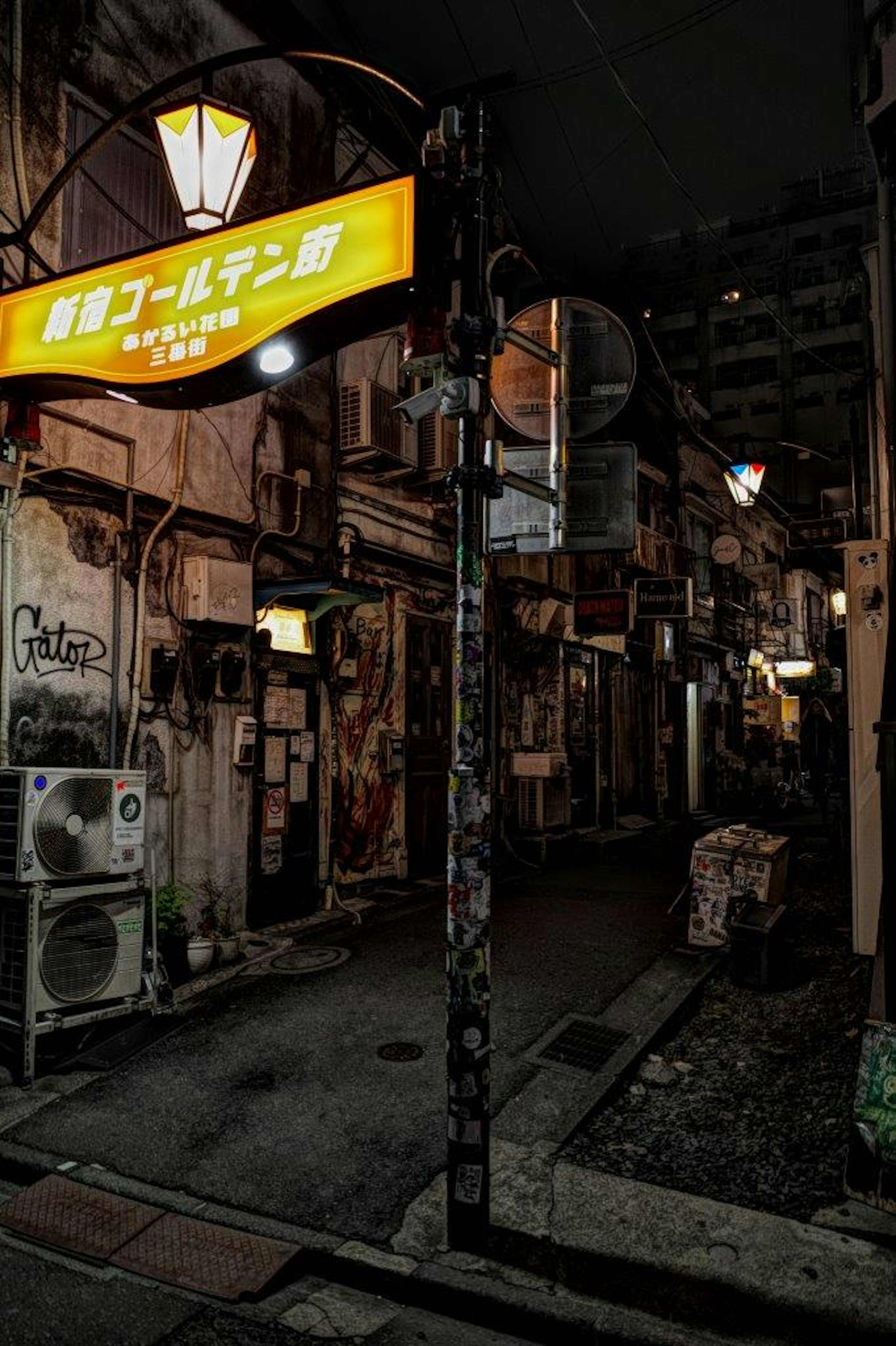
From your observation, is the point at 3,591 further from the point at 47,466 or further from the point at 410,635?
the point at 410,635

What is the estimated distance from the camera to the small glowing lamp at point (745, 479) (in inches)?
691

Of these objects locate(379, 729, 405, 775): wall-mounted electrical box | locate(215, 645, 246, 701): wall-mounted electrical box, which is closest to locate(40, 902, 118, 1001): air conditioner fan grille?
locate(215, 645, 246, 701): wall-mounted electrical box

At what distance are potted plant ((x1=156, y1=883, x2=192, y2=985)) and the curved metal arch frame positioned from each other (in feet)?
17.9

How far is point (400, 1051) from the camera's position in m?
6.38

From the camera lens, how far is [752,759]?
89.9 ft

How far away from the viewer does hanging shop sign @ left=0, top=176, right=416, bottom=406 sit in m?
4.70

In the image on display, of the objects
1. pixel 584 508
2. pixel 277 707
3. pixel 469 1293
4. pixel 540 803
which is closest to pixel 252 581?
pixel 277 707

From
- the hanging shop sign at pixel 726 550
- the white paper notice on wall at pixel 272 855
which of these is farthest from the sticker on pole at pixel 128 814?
the hanging shop sign at pixel 726 550

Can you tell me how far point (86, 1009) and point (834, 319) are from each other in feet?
218

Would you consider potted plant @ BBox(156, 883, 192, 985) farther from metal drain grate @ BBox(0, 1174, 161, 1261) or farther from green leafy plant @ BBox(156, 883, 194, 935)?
metal drain grate @ BBox(0, 1174, 161, 1261)

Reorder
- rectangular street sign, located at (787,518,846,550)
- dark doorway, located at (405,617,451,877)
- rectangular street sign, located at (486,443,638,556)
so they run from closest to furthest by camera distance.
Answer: rectangular street sign, located at (486,443,638,556), dark doorway, located at (405,617,451,877), rectangular street sign, located at (787,518,846,550)

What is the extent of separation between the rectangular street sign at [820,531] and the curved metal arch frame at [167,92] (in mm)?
10637

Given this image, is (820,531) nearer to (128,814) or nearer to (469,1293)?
(128,814)

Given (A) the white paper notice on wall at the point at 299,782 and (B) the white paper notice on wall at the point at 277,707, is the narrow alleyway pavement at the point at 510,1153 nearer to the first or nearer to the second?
(A) the white paper notice on wall at the point at 299,782
